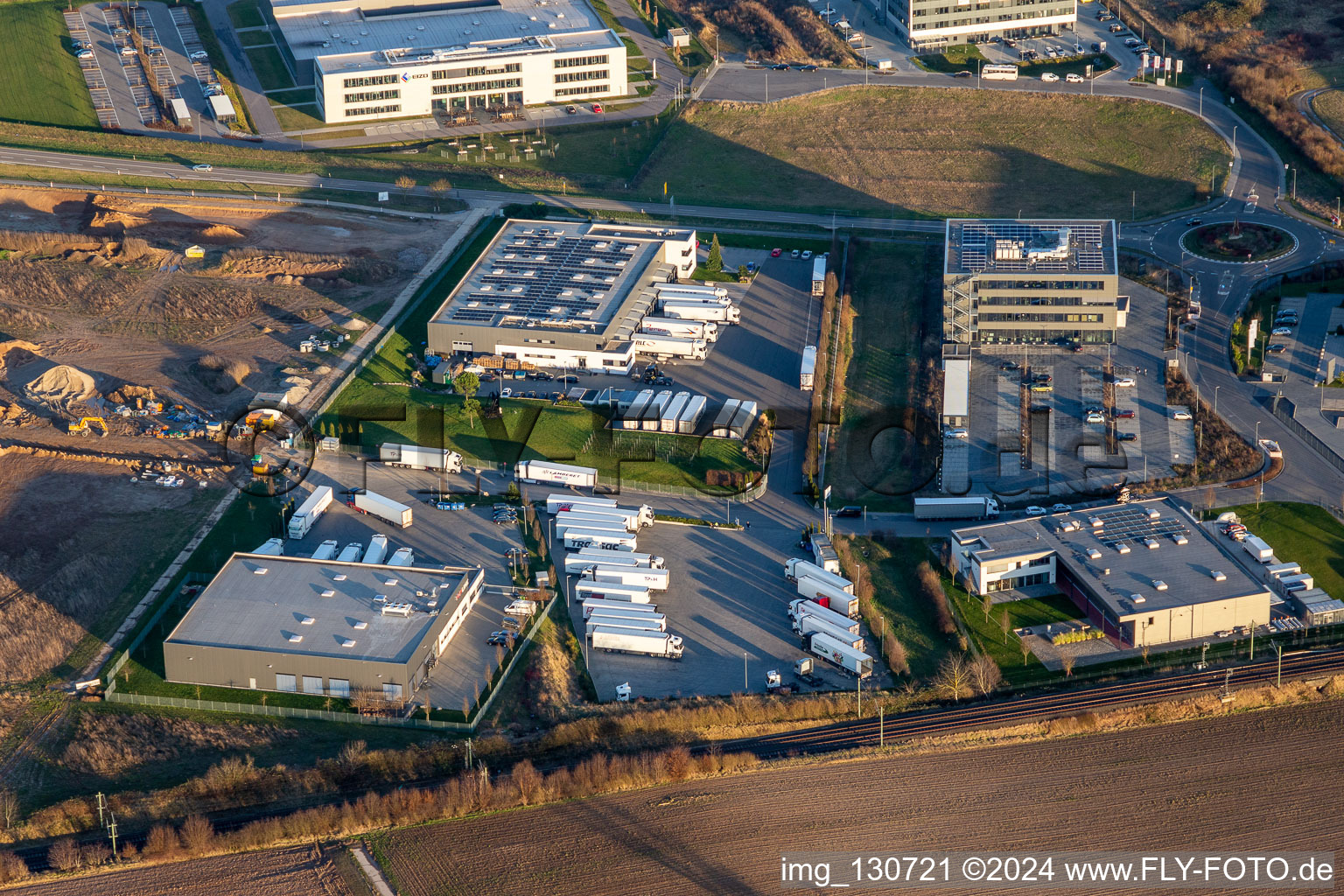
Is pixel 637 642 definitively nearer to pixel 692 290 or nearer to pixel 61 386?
pixel 692 290

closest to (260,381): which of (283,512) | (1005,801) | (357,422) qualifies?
(357,422)

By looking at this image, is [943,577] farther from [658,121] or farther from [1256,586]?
[658,121]

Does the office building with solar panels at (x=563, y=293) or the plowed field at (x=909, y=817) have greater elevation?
the office building with solar panels at (x=563, y=293)

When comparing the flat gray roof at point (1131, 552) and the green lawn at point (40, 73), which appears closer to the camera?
the flat gray roof at point (1131, 552)

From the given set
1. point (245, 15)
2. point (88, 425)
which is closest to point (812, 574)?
point (88, 425)

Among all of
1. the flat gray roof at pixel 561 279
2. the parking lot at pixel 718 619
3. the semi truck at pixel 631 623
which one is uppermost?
the flat gray roof at pixel 561 279

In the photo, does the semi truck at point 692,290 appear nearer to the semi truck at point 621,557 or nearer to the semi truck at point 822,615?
the semi truck at point 621,557

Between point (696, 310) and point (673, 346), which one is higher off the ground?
point (696, 310)

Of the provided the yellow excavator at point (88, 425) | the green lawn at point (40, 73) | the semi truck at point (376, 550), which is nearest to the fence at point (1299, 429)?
the semi truck at point (376, 550)
